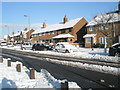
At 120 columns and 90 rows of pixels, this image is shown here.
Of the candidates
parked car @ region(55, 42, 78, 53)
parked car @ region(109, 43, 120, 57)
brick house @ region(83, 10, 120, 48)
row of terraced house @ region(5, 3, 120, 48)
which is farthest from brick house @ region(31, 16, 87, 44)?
parked car @ region(109, 43, 120, 57)

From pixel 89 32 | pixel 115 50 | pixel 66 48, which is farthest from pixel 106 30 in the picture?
pixel 115 50

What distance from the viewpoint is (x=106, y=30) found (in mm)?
39938

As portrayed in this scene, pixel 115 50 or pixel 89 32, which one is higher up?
pixel 89 32

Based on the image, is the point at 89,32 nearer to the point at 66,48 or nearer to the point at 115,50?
the point at 66,48

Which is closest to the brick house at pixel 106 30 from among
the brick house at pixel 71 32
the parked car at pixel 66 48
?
the brick house at pixel 71 32

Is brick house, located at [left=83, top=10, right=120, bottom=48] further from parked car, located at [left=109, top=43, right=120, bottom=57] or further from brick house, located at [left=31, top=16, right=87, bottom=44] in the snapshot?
parked car, located at [left=109, top=43, right=120, bottom=57]

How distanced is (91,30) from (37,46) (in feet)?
57.2

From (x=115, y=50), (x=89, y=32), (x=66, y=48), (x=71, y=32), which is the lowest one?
(x=115, y=50)

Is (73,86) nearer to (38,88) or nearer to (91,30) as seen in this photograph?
(38,88)

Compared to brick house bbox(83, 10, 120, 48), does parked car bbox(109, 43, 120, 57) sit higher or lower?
lower

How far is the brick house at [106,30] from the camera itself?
3761 cm

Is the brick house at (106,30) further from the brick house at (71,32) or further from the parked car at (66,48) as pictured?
the parked car at (66,48)

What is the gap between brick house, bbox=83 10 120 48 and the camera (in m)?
37.6

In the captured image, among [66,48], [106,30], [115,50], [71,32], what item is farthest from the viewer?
[71,32]
